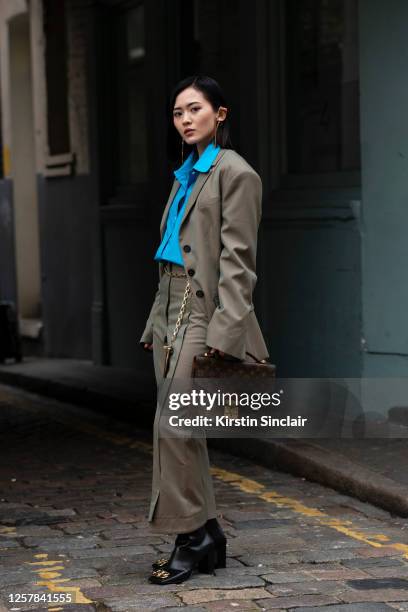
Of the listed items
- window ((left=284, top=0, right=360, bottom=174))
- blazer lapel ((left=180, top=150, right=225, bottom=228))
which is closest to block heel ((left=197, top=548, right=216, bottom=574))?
blazer lapel ((left=180, top=150, right=225, bottom=228))

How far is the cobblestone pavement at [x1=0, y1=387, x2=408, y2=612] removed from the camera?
5.36 meters

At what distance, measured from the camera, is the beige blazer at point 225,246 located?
17.5ft

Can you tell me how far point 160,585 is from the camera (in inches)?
217

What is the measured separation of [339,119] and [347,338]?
180 centimetres

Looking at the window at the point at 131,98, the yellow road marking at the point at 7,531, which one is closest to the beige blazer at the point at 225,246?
the yellow road marking at the point at 7,531

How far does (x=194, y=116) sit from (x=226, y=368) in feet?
3.44

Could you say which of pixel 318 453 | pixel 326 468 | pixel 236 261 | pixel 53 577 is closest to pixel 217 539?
pixel 53 577

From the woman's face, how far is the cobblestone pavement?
1816mm

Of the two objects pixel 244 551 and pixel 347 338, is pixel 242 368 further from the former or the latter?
pixel 347 338

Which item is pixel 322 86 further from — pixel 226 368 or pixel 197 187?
pixel 226 368

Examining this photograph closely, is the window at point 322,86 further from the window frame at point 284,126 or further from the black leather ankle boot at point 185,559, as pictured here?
the black leather ankle boot at point 185,559

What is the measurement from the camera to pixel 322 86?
1076 centimetres

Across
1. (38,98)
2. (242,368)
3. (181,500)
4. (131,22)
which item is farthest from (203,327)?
(38,98)

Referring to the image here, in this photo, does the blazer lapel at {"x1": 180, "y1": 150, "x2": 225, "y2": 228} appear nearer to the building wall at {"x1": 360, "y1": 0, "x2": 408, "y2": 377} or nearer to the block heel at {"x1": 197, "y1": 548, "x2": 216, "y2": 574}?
the block heel at {"x1": 197, "y1": 548, "x2": 216, "y2": 574}
